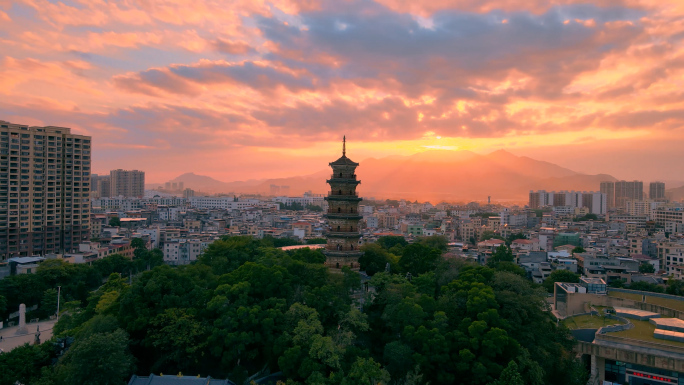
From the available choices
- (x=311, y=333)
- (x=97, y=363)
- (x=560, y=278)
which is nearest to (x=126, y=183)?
(x=560, y=278)

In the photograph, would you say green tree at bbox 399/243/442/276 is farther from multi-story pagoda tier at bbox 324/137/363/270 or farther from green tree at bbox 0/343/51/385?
green tree at bbox 0/343/51/385

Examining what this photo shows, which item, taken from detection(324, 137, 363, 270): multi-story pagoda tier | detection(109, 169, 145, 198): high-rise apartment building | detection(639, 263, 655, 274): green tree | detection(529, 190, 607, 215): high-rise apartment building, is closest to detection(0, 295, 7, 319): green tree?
detection(324, 137, 363, 270): multi-story pagoda tier

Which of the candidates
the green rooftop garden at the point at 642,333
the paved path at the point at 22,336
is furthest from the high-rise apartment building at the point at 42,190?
the green rooftop garden at the point at 642,333

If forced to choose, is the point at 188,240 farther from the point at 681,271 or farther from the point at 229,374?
the point at 681,271

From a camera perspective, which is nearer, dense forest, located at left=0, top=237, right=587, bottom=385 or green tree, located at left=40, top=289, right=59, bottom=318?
dense forest, located at left=0, top=237, right=587, bottom=385

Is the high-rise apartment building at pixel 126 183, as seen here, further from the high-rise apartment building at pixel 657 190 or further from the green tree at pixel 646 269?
the high-rise apartment building at pixel 657 190

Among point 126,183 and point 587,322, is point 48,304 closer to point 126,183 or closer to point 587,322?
point 587,322
